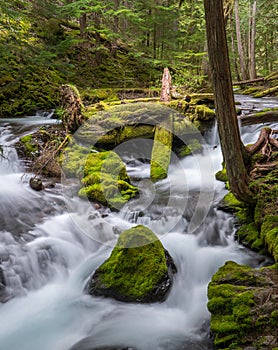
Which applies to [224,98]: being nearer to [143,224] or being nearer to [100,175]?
[143,224]

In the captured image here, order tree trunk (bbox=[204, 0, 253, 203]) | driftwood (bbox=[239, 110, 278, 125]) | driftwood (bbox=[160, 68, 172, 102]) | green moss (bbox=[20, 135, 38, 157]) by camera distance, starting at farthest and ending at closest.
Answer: driftwood (bbox=[160, 68, 172, 102]), green moss (bbox=[20, 135, 38, 157]), driftwood (bbox=[239, 110, 278, 125]), tree trunk (bbox=[204, 0, 253, 203])

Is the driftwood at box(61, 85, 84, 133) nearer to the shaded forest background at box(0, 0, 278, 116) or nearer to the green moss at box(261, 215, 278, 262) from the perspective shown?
the shaded forest background at box(0, 0, 278, 116)

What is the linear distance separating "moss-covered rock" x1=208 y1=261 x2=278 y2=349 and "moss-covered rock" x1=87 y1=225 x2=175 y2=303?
90 cm

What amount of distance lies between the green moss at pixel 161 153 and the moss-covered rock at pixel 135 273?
3.48 metres

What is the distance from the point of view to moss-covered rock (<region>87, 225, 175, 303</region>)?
4320 millimetres

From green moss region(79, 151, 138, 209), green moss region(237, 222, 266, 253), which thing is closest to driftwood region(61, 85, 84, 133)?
green moss region(79, 151, 138, 209)

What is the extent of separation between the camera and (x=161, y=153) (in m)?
8.24

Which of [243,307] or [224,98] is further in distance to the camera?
[224,98]

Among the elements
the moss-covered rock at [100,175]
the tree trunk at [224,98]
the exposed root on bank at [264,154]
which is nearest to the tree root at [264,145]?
the exposed root on bank at [264,154]

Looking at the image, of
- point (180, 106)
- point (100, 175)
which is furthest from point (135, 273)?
point (180, 106)

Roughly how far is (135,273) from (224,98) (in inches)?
107

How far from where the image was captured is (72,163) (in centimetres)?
772

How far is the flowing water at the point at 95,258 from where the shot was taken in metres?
3.96

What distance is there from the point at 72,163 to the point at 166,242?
325 cm
